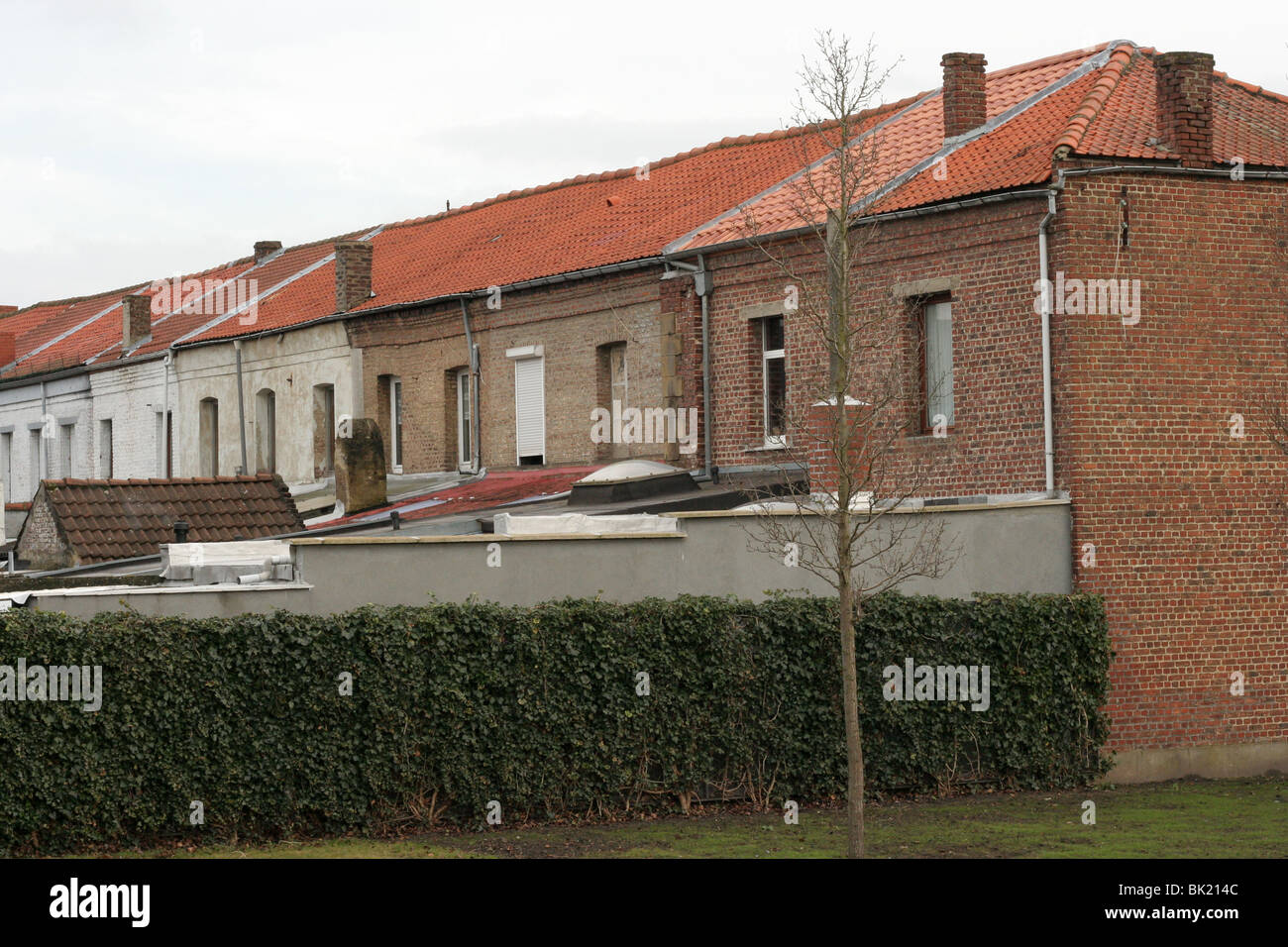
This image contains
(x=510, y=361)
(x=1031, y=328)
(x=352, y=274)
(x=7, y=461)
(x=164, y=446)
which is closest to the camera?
(x=1031, y=328)

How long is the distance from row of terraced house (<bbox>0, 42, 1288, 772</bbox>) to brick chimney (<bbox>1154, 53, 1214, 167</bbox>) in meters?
0.04

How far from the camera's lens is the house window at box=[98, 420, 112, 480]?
4034 centimetres

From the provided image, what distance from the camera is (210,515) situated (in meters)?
26.3

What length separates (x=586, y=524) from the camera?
19031mm

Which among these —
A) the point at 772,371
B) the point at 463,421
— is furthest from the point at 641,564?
the point at 463,421

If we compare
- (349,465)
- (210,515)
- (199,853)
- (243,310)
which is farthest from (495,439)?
(199,853)

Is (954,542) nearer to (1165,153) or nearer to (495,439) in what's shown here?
(1165,153)

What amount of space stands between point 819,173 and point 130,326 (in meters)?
22.2

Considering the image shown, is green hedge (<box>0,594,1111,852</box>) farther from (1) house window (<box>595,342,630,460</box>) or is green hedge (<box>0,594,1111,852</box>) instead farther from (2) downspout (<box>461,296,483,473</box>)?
(2) downspout (<box>461,296,483,473</box>)

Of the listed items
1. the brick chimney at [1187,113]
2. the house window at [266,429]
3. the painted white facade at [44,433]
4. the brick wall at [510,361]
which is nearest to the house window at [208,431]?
the house window at [266,429]

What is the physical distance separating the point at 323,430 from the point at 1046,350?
1797 cm

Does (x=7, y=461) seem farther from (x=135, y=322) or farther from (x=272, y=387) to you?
(x=272, y=387)

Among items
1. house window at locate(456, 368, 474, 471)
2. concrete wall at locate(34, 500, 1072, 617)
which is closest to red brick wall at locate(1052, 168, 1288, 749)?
concrete wall at locate(34, 500, 1072, 617)

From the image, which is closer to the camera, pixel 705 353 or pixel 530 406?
pixel 705 353
